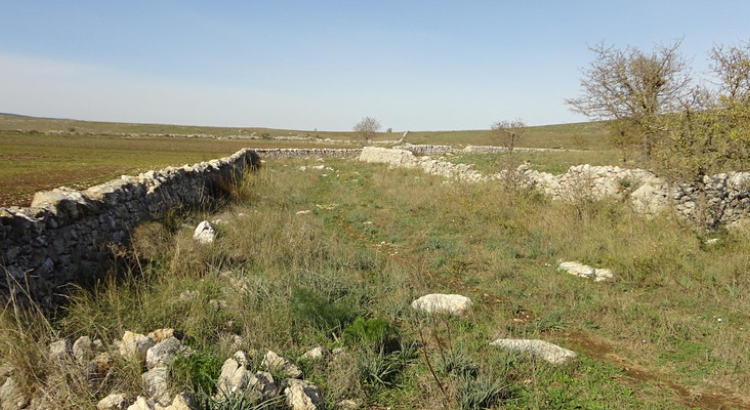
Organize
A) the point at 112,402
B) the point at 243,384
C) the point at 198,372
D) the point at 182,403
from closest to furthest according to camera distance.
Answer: the point at 182,403 → the point at 112,402 → the point at 243,384 → the point at 198,372

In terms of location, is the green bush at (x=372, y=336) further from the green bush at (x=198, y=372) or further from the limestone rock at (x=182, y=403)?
the limestone rock at (x=182, y=403)

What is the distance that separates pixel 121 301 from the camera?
474 centimetres

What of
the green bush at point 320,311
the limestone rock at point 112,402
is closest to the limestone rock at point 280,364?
the green bush at point 320,311

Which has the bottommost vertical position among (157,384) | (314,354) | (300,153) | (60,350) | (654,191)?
(314,354)

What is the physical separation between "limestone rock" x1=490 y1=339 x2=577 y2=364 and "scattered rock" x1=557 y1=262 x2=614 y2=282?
271cm

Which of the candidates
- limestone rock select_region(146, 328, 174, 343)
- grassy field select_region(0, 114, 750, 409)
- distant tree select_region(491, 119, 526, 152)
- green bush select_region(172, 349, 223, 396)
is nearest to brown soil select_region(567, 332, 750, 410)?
grassy field select_region(0, 114, 750, 409)

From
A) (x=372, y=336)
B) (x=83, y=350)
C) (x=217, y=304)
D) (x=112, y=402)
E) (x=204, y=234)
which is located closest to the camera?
(x=112, y=402)

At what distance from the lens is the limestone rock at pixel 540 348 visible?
4.22 metres

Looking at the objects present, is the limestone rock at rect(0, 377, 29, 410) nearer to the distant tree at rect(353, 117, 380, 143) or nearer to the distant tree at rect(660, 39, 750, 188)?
the distant tree at rect(660, 39, 750, 188)

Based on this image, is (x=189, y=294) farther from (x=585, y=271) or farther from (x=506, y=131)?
(x=506, y=131)

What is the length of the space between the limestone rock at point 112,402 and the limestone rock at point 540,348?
3335mm

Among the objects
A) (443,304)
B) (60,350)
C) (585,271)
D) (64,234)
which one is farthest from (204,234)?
(585,271)

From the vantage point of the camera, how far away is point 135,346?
362 centimetres

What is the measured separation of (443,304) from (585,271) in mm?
2927
